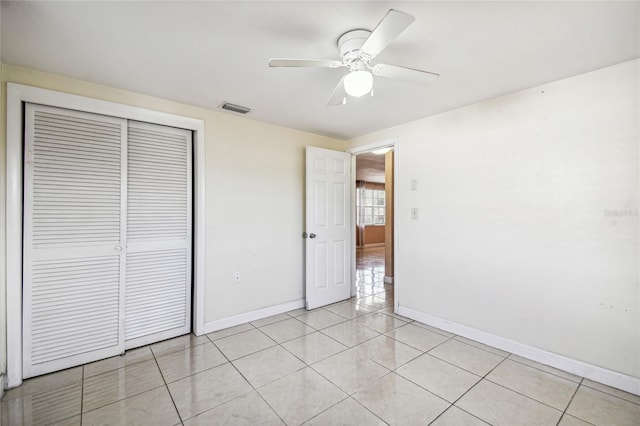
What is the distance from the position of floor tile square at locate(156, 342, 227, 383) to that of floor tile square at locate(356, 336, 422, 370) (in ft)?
4.16

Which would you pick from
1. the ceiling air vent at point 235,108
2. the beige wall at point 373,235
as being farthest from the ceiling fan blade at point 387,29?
the beige wall at point 373,235

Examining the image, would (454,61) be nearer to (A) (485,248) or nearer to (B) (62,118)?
(A) (485,248)

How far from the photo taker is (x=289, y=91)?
2418 mm

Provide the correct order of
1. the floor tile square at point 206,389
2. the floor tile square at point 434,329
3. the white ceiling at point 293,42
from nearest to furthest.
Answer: the white ceiling at point 293,42 → the floor tile square at point 206,389 → the floor tile square at point 434,329

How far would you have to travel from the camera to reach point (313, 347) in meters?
2.55

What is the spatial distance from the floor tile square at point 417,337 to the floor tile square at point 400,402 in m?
0.64

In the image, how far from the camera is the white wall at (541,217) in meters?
1.96

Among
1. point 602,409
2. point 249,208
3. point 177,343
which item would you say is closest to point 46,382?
point 177,343

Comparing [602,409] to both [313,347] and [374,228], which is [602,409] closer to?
[313,347]

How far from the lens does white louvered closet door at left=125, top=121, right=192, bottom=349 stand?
2527 millimetres

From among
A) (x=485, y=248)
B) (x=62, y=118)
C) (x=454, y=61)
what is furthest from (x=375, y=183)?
(x=62, y=118)

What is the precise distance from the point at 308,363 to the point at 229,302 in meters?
1.19

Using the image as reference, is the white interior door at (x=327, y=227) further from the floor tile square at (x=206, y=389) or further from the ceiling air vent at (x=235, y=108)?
the floor tile square at (x=206, y=389)

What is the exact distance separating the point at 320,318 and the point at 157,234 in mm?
1984
